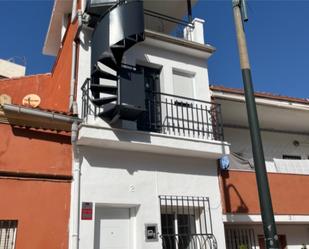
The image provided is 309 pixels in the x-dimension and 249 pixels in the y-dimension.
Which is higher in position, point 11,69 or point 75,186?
point 11,69

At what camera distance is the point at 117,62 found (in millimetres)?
7805

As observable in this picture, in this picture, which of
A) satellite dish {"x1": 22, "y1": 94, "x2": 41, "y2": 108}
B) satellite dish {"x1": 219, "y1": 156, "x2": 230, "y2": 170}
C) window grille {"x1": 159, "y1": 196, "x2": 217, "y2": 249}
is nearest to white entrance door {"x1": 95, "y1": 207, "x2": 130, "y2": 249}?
window grille {"x1": 159, "y1": 196, "x2": 217, "y2": 249}

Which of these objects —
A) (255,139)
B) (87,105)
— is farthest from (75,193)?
(255,139)

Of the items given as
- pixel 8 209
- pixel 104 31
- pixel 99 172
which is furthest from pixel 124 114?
pixel 8 209

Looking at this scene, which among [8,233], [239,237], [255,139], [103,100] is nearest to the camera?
[255,139]

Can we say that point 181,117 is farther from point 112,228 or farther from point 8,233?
point 8,233

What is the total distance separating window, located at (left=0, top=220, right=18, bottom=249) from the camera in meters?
6.44

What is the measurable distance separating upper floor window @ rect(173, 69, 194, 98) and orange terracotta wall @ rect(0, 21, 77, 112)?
9.78ft

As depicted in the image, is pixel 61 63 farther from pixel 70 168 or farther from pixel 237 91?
pixel 237 91

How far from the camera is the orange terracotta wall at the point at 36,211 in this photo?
6527 mm

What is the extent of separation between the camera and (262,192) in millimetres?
5391

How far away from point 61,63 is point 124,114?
371 centimetres

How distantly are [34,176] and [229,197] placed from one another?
500 cm

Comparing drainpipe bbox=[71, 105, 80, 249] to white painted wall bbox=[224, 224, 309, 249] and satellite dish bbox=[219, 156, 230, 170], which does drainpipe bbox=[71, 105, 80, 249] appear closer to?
satellite dish bbox=[219, 156, 230, 170]
